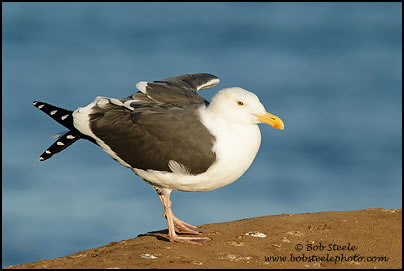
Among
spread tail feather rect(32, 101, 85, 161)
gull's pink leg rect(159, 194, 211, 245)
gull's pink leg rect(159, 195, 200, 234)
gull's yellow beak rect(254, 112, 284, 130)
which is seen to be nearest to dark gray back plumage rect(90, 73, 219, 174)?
spread tail feather rect(32, 101, 85, 161)

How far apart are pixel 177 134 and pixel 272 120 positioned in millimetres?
1267

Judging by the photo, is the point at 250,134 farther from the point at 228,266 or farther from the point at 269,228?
the point at 228,266

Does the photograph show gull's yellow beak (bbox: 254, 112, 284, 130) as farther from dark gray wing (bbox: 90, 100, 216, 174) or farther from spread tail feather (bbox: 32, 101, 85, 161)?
spread tail feather (bbox: 32, 101, 85, 161)

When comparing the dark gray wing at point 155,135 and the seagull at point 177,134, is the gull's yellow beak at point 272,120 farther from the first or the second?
the dark gray wing at point 155,135

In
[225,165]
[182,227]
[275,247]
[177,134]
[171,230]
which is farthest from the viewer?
[182,227]

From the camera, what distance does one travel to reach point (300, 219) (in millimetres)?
9914

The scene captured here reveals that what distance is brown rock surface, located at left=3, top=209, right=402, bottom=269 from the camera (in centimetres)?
786

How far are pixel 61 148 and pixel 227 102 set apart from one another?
2664 mm

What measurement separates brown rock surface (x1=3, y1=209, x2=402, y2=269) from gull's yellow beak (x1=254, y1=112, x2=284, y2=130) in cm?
141

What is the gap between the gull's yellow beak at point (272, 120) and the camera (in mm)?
9133

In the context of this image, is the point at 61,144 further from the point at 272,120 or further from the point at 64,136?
the point at 272,120

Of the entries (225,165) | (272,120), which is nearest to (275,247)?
(225,165)

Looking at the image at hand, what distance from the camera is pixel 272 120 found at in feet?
30.1

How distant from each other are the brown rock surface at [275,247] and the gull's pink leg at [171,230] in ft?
0.39
